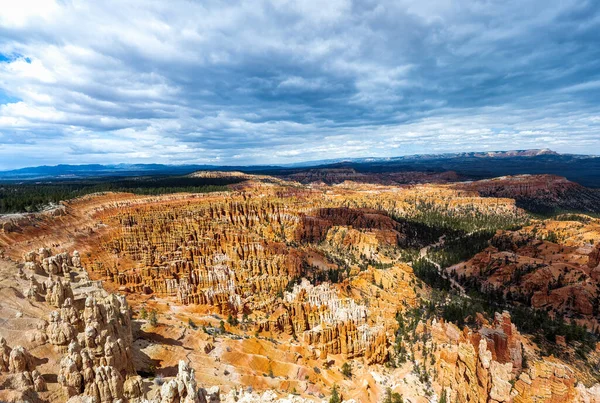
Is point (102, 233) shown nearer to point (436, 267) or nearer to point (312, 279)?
point (312, 279)

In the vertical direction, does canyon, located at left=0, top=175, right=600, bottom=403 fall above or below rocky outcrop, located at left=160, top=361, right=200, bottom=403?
below

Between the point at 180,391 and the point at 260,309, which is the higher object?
the point at 180,391

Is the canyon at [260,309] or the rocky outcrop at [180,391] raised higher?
the rocky outcrop at [180,391]

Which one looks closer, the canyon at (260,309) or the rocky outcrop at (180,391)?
the rocky outcrop at (180,391)

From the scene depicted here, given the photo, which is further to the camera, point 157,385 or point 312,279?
point 312,279

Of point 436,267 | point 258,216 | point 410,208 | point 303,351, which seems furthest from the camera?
point 410,208

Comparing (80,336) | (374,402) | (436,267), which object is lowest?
(436,267)

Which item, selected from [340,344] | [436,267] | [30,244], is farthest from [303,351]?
[436,267]

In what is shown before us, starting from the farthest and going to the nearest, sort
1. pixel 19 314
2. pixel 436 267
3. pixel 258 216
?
1. pixel 258 216
2. pixel 436 267
3. pixel 19 314

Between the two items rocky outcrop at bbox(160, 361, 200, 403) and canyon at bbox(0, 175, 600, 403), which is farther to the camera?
canyon at bbox(0, 175, 600, 403)

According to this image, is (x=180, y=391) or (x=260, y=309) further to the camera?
(x=260, y=309)

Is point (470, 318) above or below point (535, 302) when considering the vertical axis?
above
